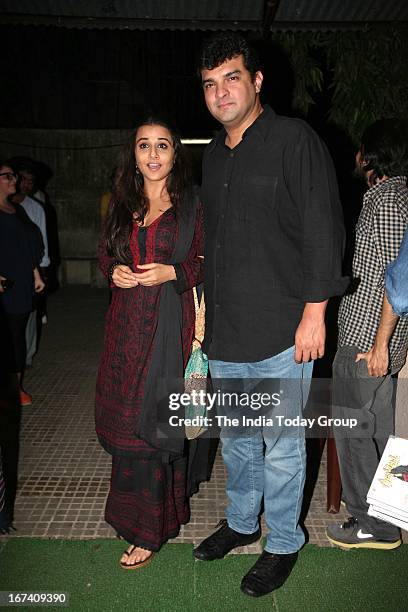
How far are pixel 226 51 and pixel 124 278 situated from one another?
39.2 inches

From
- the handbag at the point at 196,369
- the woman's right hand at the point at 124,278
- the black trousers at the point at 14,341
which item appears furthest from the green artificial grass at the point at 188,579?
the black trousers at the point at 14,341

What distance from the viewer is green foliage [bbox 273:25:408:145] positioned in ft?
15.5

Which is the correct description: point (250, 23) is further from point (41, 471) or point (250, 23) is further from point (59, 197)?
point (59, 197)

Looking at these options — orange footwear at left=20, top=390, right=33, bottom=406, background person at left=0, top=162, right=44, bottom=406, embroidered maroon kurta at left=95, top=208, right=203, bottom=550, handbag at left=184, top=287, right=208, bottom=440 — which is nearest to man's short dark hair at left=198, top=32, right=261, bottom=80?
embroidered maroon kurta at left=95, top=208, right=203, bottom=550

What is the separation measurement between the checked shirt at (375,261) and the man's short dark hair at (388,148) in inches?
2.2

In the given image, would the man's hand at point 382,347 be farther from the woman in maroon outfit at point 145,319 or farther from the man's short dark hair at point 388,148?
the woman in maroon outfit at point 145,319

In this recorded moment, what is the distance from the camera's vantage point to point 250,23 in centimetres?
386

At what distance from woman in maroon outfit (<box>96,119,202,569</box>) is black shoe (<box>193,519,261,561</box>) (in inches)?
7.1

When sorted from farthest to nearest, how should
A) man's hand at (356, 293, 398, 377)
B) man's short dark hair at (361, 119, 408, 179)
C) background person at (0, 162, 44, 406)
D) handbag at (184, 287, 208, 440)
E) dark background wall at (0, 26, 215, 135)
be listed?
dark background wall at (0, 26, 215, 135)
background person at (0, 162, 44, 406)
handbag at (184, 287, 208, 440)
man's short dark hair at (361, 119, 408, 179)
man's hand at (356, 293, 398, 377)

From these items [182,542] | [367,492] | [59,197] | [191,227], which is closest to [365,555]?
[367,492]

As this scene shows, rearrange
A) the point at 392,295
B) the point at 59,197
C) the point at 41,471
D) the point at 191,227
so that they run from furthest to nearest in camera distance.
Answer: the point at 59,197 → the point at 41,471 → the point at 191,227 → the point at 392,295

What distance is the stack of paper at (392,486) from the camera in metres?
2.26

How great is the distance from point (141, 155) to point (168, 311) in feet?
2.35

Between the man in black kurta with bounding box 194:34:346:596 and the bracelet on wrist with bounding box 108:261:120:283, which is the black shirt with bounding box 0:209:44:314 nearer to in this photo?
the bracelet on wrist with bounding box 108:261:120:283
